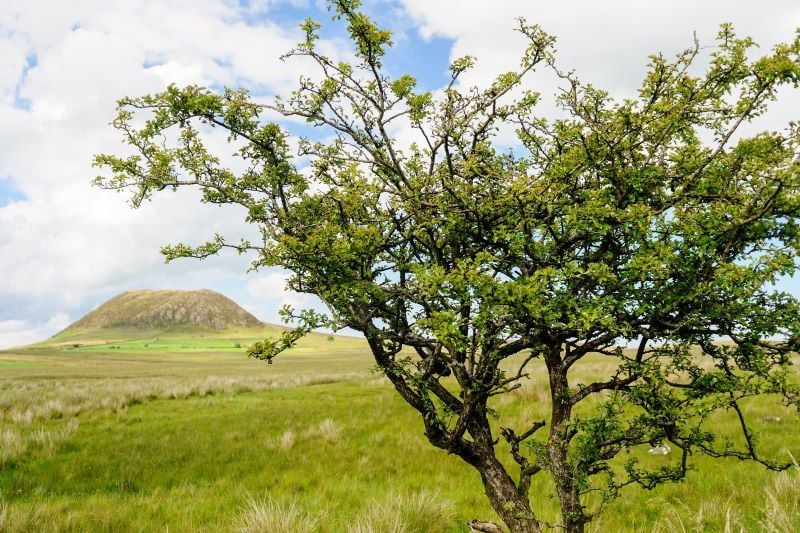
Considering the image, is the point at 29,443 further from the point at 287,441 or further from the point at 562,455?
the point at 562,455

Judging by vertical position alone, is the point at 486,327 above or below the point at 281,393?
above

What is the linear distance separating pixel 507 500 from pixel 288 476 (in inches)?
346

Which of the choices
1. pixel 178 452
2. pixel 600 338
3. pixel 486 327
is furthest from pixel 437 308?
pixel 178 452

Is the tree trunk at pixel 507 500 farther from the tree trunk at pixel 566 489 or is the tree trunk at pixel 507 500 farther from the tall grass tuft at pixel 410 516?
the tall grass tuft at pixel 410 516

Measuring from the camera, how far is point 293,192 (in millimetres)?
7078

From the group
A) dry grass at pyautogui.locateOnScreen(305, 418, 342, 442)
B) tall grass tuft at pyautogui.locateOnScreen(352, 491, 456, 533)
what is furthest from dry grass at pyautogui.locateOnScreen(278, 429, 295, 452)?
tall grass tuft at pyautogui.locateOnScreen(352, 491, 456, 533)

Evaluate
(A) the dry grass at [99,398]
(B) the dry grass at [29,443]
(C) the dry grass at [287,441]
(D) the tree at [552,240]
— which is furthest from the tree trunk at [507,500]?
(A) the dry grass at [99,398]

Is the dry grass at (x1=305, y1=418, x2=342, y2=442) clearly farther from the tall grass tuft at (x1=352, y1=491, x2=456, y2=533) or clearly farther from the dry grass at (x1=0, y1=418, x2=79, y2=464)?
the dry grass at (x1=0, y1=418, x2=79, y2=464)

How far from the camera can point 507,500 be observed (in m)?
6.21

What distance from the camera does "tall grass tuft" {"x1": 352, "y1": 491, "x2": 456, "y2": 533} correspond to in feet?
26.0

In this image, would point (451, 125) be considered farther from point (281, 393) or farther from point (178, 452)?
point (281, 393)

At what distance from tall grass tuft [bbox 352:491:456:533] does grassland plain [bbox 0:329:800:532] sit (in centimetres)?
4

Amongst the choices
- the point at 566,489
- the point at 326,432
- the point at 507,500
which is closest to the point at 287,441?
the point at 326,432

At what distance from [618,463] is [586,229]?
1089 cm
